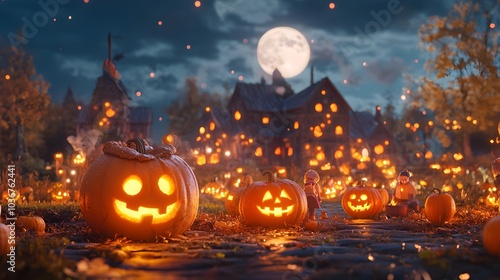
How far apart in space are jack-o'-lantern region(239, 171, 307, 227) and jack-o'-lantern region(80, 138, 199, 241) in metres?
1.93

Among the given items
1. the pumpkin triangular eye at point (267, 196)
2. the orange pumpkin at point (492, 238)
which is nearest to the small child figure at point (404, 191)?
the pumpkin triangular eye at point (267, 196)

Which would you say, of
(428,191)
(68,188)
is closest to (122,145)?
(68,188)

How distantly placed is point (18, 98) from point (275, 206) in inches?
1279

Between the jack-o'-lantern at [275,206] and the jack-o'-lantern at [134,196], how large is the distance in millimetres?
1934

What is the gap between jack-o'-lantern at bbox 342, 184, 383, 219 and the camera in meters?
11.3

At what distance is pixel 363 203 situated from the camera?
11.3 metres

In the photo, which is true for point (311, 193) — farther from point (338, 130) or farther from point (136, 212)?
point (338, 130)

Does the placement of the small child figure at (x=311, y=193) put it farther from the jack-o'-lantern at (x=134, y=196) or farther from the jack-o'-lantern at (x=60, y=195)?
the jack-o'-lantern at (x=60, y=195)

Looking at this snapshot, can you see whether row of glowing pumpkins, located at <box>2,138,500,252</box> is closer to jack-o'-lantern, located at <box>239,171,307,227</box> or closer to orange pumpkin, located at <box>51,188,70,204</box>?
jack-o'-lantern, located at <box>239,171,307,227</box>

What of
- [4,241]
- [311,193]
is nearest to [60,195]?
[311,193]

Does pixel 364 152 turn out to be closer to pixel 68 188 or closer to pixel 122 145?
pixel 68 188

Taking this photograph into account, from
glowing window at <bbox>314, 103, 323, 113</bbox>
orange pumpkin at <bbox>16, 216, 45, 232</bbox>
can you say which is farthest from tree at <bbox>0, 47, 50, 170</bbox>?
orange pumpkin at <bbox>16, 216, 45, 232</bbox>

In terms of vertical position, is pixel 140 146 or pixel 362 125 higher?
pixel 362 125

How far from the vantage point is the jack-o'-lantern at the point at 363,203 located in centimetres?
1127
